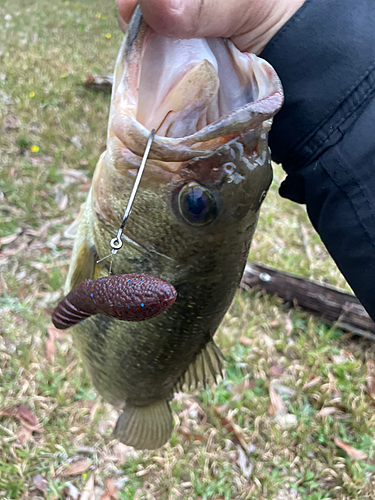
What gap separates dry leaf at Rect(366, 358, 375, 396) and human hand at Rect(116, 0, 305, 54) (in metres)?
2.72

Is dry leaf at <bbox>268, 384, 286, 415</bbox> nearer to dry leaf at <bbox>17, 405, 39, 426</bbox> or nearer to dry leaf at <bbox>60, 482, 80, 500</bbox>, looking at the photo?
dry leaf at <bbox>60, 482, 80, 500</bbox>

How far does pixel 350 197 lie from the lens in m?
1.40

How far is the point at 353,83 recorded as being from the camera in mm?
1320

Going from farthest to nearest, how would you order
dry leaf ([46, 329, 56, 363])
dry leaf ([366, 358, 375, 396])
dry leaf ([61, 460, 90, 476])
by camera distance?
dry leaf ([366, 358, 375, 396]) → dry leaf ([46, 329, 56, 363]) → dry leaf ([61, 460, 90, 476])

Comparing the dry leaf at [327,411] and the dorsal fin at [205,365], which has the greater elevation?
the dorsal fin at [205,365]

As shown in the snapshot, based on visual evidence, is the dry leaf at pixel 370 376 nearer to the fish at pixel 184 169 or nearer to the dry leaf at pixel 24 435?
the fish at pixel 184 169

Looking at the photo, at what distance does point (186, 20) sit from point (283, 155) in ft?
2.34

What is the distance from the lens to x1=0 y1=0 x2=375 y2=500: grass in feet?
8.10

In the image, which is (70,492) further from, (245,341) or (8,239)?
(8,239)

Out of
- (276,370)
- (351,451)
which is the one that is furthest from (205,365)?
(351,451)

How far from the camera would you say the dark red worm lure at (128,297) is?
0.77 m

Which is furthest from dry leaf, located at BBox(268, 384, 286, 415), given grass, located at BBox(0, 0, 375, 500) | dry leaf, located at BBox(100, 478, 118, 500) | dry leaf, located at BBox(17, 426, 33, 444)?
dry leaf, located at BBox(17, 426, 33, 444)

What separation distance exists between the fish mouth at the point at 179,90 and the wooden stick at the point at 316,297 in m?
2.50

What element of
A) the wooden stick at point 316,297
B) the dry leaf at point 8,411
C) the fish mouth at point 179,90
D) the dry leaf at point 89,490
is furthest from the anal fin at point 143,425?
the wooden stick at point 316,297
